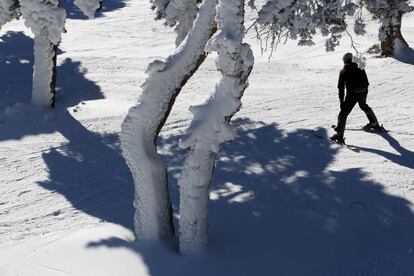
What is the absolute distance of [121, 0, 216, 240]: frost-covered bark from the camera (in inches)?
256

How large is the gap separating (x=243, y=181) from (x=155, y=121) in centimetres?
276

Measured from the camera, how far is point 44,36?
516 inches

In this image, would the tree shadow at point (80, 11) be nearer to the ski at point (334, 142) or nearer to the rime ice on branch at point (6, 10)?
the rime ice on branch at point (6, 10)

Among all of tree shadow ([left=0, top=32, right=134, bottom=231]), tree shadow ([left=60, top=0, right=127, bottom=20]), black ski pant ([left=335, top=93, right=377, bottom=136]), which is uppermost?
tree shadow ([left=60, top=0, right=127, bottom=20])

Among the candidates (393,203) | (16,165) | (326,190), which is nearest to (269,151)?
(326,190)

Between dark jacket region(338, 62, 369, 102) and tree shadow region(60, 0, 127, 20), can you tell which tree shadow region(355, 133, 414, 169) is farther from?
tree shadow region(60, 0, 127, 20)

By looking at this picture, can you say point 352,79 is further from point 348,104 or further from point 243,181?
point 243,181

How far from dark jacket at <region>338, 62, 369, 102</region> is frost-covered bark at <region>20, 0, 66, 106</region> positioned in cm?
624

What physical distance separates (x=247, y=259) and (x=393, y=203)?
227cm

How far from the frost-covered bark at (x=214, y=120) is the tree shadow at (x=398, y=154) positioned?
4040 millimetres

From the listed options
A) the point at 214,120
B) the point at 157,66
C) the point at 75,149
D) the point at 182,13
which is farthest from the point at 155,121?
the point at 75,149

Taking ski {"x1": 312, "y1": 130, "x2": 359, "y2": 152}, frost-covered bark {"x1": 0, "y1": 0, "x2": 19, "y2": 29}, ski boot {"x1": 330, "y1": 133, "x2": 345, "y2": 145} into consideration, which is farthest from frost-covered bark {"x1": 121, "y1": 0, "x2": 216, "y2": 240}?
frost-covered bark {"x1": 0, "y1": 0, "x2": 19, "y2": 29}

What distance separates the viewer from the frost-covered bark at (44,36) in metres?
12.6

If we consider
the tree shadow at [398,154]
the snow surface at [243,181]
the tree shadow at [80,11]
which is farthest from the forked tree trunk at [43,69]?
the tree shadow at [80,11]
